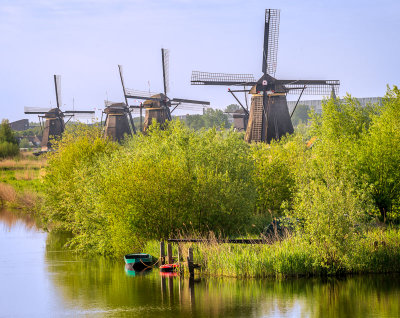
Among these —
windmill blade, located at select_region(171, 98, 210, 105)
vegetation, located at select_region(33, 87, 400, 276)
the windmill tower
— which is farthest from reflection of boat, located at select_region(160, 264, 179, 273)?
the windmill tower

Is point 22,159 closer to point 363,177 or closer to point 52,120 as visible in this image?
point 52,120

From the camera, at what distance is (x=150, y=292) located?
2292cm

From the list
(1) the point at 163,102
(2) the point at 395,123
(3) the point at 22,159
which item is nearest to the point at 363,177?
(2) the point at 395,123

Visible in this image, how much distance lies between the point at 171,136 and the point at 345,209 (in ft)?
39.3

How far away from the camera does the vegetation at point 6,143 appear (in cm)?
8175

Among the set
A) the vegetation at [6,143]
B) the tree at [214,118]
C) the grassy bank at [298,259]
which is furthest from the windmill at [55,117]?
the grassy bank at [298,259]

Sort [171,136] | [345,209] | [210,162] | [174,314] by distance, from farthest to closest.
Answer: [171,136] < [210,162] < [345,209] < [174,314]

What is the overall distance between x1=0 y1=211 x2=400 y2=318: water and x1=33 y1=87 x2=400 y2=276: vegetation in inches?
44.0

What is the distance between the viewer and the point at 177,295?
22.2 metres

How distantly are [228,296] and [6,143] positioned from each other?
218ft

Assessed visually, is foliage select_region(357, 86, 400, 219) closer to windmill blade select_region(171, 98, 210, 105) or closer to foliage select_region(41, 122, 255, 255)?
foliage select_region(41, 122, 255, 255)

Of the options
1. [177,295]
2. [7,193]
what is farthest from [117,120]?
[177,295]

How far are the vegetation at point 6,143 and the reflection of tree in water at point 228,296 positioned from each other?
58262 millimetres

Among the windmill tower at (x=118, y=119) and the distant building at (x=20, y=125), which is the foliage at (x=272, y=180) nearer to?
the windmill tower at (x=118, y=119)
